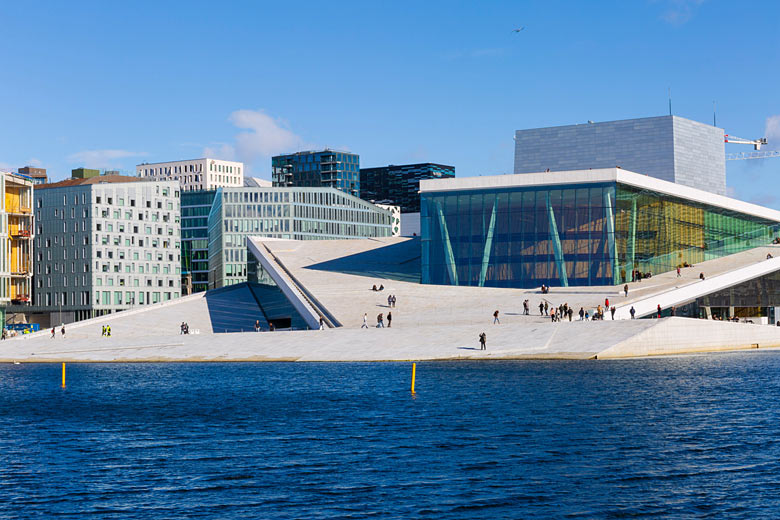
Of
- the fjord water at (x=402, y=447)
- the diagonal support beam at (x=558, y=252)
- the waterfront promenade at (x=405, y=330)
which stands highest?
the diagonal support beam at (x=558, y=252)

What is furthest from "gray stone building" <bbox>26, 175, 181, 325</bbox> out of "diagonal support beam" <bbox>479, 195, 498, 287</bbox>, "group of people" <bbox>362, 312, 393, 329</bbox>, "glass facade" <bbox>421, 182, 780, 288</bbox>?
"group of people" <bbox>362, 312, 393, 329</bbox>

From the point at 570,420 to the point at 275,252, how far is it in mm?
72065

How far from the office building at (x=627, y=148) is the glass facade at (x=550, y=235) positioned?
206 ft

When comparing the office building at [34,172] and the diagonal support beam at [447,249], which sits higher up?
the office building at [34,172]

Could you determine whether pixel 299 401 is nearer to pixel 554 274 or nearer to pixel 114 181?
pixel 554 274

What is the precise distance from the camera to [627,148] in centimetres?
14862

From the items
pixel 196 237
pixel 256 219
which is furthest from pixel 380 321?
pixel 196 237

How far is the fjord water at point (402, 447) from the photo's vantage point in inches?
834

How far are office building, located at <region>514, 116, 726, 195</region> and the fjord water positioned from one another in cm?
10323

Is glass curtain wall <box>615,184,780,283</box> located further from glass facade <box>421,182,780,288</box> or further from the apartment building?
the apartment building

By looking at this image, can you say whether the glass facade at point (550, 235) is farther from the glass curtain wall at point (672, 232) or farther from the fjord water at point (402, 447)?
the fjord water at point (402, 447)

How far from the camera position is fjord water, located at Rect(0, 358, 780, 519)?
21172mm

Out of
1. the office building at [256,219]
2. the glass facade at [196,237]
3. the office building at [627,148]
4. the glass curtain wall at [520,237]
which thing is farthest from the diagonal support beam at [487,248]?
the glass facade at [196,237]

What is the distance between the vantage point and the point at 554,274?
258 ft
